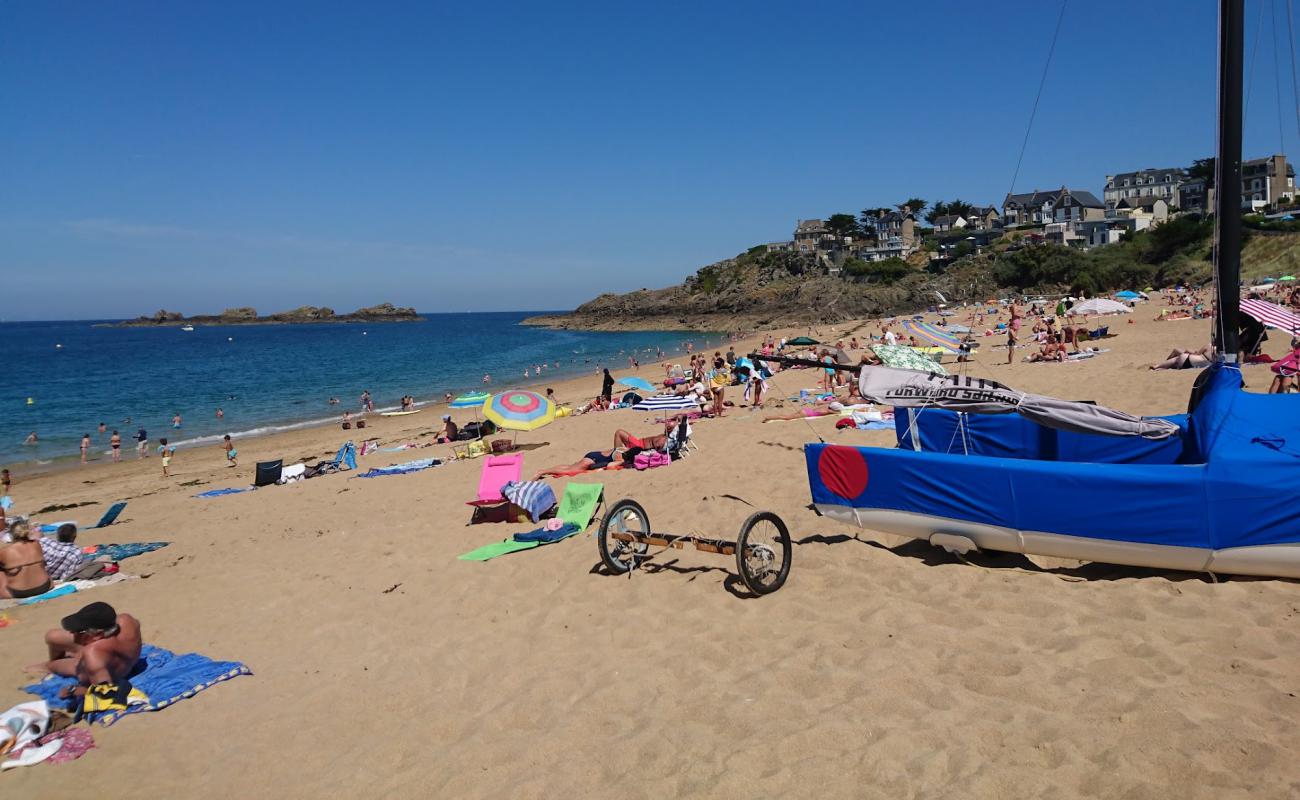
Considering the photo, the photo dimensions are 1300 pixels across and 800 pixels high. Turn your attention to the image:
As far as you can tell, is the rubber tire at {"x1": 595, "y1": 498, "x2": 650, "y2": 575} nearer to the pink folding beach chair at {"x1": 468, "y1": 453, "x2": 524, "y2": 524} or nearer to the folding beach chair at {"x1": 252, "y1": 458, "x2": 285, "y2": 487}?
the pink folding beach chair at {"x1": 468, "y1": 453, "x2": 524, "y2": 524}

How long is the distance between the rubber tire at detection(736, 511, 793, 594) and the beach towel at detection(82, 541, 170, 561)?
8.89 meters

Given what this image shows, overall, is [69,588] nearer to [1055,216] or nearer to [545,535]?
[545,535]

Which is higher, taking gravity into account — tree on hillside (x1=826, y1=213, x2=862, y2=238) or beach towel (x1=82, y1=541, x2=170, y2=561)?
tree on hillside (x1=826, y1=213, x2=862, y2=238)

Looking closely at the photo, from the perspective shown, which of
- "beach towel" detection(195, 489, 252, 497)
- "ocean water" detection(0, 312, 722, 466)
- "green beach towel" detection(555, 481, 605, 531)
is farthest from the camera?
"ocean water" detection(0, 312, 722, 466)

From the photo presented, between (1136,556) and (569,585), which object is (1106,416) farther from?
(569,585)

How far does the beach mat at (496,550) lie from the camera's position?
800cm

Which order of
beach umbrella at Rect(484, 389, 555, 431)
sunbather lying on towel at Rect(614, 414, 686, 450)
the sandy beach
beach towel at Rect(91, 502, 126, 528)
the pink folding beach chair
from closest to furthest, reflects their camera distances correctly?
the sandy beach
the pink folding beach chair
sunbather lying on towel at Rect(614, 414, 686, 450)
beach towel at Rect(91, 502, 126, 528)
beach umbrella at Rect(484, 389, 555, 431)

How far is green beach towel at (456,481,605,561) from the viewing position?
26.5 feet

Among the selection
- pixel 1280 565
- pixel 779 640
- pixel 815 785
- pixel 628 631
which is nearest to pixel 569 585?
pixel 628 631

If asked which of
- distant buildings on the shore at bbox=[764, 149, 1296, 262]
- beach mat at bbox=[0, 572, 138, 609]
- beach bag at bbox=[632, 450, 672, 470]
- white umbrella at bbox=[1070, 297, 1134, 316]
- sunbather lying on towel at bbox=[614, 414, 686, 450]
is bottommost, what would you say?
beach mat at bbox=[0, 572, 138, 609]

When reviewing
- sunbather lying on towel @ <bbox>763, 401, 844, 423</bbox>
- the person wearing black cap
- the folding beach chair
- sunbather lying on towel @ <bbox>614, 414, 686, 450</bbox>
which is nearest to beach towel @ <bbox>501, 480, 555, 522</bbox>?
sunbather lying on towel @ <bbox>614, 414, 686, 450</bbox>

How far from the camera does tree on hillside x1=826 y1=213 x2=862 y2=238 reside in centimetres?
10981

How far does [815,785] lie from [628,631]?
246 cm

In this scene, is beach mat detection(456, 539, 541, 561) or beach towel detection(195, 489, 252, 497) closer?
beach mat detection(456, 539, 541, 561)
